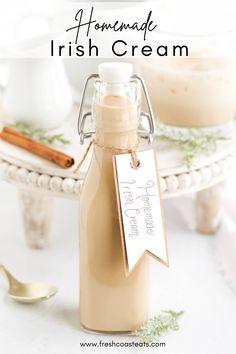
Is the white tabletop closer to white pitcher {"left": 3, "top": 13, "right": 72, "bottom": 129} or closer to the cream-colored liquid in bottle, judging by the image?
the cream-colored liquid in bottle

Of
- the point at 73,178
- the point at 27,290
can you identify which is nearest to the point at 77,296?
the point at 27,290

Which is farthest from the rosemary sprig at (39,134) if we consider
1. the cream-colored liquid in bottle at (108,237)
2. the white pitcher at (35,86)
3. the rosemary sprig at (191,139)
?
the cream-colored liquid in bottle at (108,237)

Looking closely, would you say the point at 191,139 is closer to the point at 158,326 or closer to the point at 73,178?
the point at 73,178

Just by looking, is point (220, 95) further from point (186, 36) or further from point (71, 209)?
point (71, 209)

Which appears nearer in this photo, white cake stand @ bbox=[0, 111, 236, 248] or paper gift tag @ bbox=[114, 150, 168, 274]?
paper gift tag @ bbox=[114, 150, 168, 274]

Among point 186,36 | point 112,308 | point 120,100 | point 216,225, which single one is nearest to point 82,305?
point 112,308

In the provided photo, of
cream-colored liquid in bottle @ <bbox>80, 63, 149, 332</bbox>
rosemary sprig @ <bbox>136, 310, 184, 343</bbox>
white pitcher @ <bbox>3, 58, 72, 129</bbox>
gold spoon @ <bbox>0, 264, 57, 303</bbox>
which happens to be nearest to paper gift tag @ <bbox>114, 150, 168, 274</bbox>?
cream-colored liquid in bottle @ <bbox>80, 63, 149, 332</bbox>
